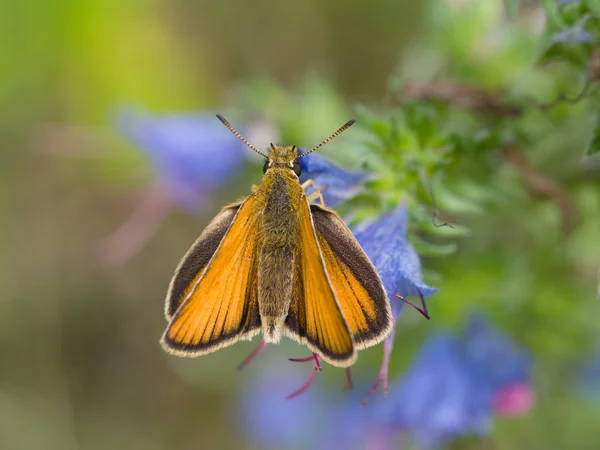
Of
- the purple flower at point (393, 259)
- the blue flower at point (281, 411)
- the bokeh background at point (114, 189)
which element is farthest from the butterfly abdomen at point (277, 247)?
the bokeh background at point (114, 189)

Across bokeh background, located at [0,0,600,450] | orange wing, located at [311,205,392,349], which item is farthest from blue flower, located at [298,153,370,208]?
bokeh background, located at [0,0,600,450]

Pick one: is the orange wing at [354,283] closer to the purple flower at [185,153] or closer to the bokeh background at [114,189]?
the purple flower at [185,153]

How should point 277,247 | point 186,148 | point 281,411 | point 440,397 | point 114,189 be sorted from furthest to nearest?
point 114,189 → point 281,411 → point 186,148 → point 440,397 → point 277,247

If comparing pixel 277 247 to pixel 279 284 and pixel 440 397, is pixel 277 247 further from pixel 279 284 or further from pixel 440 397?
pixel 440 397

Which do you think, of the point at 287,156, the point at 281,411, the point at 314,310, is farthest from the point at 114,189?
the point at 314,310

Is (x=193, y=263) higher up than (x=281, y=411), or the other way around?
(x=281, y=411)

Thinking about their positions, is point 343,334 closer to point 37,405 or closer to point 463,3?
point 463,3
